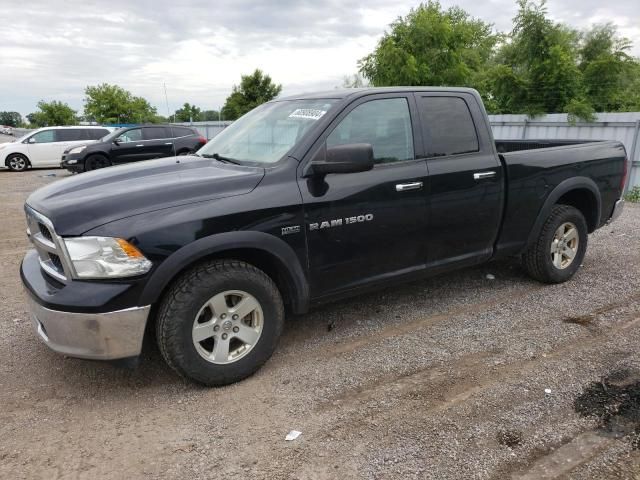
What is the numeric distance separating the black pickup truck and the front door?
0.03ft

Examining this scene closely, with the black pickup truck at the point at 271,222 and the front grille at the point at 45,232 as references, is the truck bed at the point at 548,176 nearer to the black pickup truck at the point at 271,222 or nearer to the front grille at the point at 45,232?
the black pickup truck at the point at 271,222

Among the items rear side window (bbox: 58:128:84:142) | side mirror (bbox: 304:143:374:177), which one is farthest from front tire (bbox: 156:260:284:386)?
rear side window (bbox: 58:128:84:142)

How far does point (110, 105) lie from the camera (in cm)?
3791

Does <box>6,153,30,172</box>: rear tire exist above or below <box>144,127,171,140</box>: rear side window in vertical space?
below

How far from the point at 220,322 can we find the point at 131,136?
45.5 ft

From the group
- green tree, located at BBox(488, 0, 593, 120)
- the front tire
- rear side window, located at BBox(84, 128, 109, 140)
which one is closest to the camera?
the front tire

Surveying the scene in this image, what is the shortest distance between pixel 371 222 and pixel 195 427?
69.4 inches

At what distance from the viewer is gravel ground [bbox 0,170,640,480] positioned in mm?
2521

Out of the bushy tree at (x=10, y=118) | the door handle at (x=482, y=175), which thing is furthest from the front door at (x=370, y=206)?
the bushy tree at (x=10, y=118)

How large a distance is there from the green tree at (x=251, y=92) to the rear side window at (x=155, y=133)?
30885 millimetres

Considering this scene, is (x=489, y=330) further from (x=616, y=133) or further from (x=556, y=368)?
(x=616, y=133)

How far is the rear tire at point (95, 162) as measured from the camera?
14459mm

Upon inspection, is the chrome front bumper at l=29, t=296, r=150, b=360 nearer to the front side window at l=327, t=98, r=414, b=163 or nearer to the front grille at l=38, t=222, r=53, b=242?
the front grille at l=38, t=222, r=53, b=242

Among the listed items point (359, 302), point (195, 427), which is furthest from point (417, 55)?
point (195, 427)
